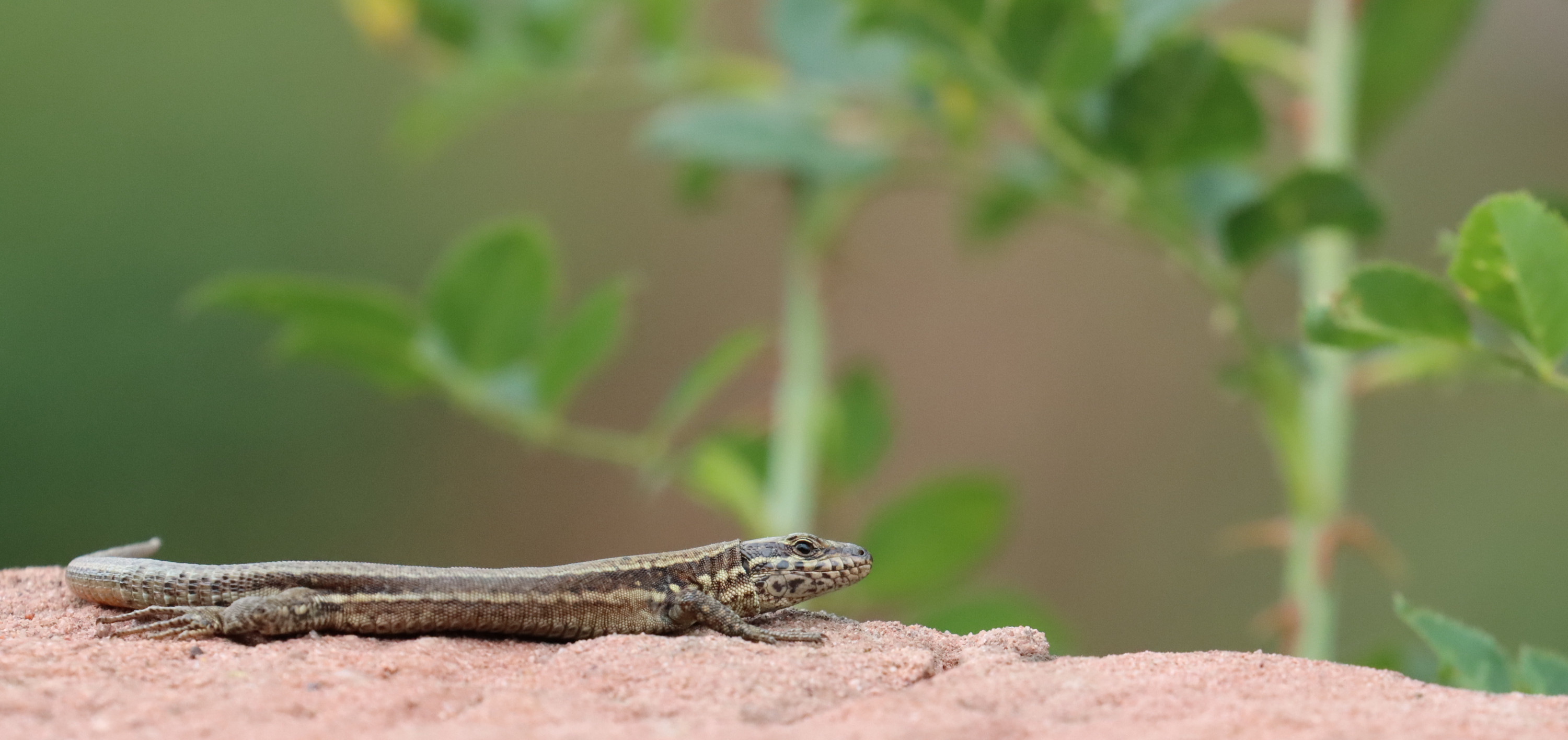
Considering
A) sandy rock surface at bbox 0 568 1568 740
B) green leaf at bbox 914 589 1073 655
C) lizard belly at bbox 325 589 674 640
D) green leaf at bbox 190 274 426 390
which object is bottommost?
sandy rock surface at bbox 0 568 1568 740

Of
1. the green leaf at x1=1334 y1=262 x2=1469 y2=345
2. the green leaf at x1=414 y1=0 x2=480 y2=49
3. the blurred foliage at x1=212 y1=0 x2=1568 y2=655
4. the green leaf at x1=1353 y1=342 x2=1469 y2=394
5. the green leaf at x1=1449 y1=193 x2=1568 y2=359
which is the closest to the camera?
the green leaf at x1=1449 y1=193 x2=1568 y2=359

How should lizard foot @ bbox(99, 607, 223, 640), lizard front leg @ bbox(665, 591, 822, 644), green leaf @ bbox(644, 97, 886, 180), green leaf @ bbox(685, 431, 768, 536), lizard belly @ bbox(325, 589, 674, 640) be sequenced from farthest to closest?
1. green leaf @ bbox(685, 431, 768, 536)
2. green leaf @ bbox(644, 97, 886, 180)
3. lizard front leg @ bbox(665, 591, 822, 644)
4. lizard belly @ bbox(325, 589, 674, 640)
5. lizard foot @ bbox(99, 607, 223, 640)

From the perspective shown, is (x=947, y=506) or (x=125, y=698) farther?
(x=947, y=506)

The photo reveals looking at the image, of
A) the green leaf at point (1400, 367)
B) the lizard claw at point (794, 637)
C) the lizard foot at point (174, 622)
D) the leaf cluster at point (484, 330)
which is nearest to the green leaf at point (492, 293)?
the leaf cluster at point (484, 330)

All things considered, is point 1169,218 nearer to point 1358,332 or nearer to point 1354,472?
point 1358,332

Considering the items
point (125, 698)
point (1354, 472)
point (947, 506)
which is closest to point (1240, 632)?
point (1354, 472)

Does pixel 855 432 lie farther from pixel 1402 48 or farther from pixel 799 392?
pixel 1402 48

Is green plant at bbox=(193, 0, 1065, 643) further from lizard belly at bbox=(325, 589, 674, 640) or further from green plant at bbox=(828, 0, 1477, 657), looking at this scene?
lizard belly at bbox=(325, 589, 674, 640)

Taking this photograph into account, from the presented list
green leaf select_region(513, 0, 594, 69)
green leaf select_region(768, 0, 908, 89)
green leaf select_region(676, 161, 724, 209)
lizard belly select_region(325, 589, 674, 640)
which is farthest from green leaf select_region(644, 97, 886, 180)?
lizard belly select_region(325, 589, 674, 640)
